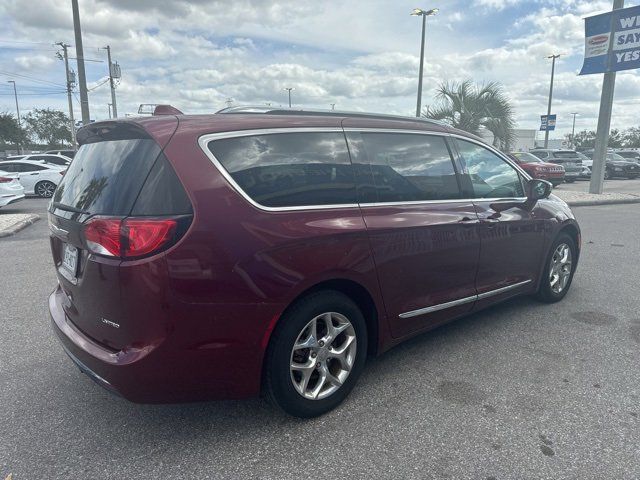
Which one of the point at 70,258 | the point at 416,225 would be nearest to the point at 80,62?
the point at 70,258

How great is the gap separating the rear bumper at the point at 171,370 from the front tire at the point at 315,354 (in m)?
0.14

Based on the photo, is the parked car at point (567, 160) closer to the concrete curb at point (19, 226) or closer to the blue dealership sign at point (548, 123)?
the blue dealership sign at point (548, 123)

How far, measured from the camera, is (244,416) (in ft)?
9.41

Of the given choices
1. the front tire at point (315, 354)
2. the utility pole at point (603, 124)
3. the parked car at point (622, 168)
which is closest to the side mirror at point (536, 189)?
the front tire at point (315, 354)

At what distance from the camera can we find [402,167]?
328cm

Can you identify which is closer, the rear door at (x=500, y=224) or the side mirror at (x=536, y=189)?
the rear door at (x=500, y=224)

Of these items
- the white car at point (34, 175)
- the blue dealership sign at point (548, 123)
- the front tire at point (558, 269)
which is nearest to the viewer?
the front tire at point (558, 269)

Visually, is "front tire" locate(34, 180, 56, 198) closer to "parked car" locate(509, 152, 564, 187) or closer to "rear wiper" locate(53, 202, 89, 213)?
"rear wiper" locate(53, 202, 89, 213)

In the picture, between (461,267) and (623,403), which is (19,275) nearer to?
(461,267)

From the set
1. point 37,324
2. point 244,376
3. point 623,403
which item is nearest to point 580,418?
point 623,403

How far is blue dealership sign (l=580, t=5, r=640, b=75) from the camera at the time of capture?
44.1 ft

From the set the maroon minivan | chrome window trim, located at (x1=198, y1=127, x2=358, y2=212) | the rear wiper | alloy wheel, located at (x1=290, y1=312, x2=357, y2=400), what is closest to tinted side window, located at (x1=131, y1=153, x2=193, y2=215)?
the maroon minivan

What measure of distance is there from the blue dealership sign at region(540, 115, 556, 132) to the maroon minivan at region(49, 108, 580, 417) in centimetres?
3663

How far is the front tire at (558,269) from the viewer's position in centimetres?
470
